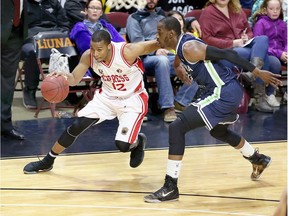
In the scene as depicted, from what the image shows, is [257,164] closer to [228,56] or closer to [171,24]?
[228,56]

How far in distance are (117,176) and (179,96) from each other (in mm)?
2969

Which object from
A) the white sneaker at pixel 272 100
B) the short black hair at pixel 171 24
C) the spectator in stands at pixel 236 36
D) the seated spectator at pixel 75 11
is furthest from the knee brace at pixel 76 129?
the white sneaker at pixel 272 100

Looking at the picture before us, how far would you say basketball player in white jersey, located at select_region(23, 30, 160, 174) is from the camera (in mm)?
6641

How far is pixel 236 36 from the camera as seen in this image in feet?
31.8

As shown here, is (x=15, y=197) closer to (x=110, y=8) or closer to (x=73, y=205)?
(x=73, y=205)

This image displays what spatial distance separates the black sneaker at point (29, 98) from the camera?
31.6 feet

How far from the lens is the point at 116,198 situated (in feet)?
19.9

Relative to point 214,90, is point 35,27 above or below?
below

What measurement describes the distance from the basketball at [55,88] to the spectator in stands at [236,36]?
350cm

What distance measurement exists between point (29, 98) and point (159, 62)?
1.86 meters

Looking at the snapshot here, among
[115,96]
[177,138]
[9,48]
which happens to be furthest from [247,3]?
[177,138]

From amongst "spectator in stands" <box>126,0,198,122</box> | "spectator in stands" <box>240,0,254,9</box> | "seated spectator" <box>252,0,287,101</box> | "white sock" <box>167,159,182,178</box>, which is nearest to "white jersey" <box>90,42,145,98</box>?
"white sock" <box>167,159,182,178</box>

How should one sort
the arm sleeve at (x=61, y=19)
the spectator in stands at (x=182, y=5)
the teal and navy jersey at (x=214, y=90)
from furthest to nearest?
1. the spectator in stands at (x=182, y=5)
2. the arm sleeve at (x=61, y=19)
3. the teal and navy jersey at (x=214, y=90)

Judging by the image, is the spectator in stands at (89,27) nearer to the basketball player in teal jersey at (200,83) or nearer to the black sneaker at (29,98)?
the black sneaker at (29,98)
